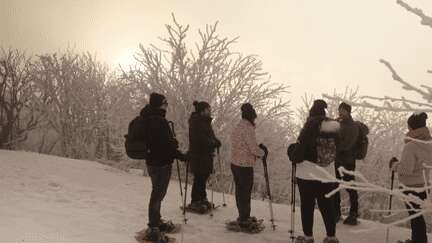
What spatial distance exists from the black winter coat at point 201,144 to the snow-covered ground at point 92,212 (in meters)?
0.89

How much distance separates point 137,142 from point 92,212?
218cm

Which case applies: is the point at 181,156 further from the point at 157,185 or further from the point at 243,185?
the point at 243,185

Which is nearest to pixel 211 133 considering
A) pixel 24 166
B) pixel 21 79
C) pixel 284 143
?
pixel 24 166

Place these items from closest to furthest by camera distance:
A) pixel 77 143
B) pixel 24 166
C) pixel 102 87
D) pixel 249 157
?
pixel 249 157 → pixel 24 166 → pixel 77 143 → pixel 102 87

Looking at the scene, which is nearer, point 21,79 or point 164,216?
point 164,216

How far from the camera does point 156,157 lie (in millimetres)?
6316

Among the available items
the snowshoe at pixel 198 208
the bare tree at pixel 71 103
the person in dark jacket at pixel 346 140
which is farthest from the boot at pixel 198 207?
the bare tree at pixel 71 103

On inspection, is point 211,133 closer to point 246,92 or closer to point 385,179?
point 246,92

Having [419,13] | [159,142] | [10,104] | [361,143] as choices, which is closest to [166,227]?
[159,142]

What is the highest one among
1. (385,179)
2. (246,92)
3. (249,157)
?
(246,92)

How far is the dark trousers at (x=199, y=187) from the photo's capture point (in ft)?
27.1

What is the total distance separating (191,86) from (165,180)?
9.69 m

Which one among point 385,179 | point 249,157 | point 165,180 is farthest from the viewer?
point 385,179

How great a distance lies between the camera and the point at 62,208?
7797 millimetres
